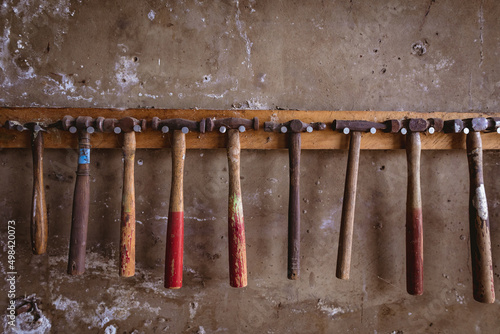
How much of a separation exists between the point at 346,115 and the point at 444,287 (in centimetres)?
90

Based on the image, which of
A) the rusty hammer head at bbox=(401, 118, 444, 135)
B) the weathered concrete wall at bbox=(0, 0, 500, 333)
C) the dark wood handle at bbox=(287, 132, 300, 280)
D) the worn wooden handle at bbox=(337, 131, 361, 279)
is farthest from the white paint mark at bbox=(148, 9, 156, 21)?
the rusty hammer head at bbox=(401, 118, 444, 135)

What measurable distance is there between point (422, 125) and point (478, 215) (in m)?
0.40

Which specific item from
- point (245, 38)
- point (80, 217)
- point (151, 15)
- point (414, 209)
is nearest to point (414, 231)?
point (414, 209)

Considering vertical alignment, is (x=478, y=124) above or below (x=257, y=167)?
above

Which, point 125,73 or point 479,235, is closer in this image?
point 479,235

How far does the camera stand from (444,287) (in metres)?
1.38

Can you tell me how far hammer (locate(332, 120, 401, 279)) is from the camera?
3.84 feet

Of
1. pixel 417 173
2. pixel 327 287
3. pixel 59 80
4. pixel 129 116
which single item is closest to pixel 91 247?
pixel 129 116

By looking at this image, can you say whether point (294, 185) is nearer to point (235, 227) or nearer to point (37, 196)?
point (235, 227)

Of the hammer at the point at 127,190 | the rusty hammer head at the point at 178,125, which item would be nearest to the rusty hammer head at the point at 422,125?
the rusty hammer head at the point at 178,125

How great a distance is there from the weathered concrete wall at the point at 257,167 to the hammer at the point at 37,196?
14 centimetres

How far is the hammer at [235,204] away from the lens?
3.67ft

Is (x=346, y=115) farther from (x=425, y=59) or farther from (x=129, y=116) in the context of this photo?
(x=129, y=116)

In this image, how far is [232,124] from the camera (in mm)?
1161
